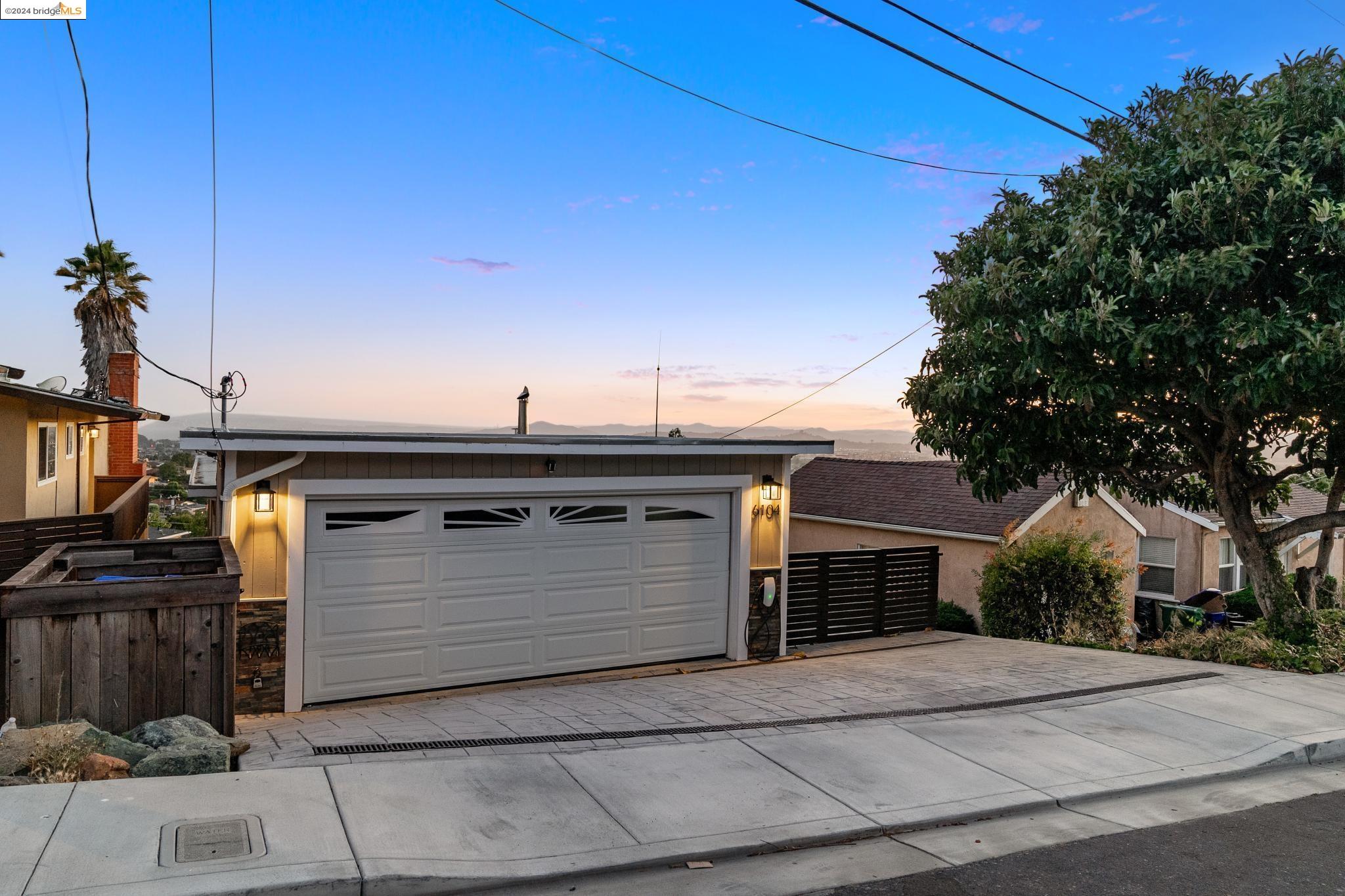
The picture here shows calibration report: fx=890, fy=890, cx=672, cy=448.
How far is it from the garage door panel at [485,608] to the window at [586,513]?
37.3 inches

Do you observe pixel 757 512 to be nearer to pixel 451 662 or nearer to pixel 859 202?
pixel 451 662

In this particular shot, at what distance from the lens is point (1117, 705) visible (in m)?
8.43

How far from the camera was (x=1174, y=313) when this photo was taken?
33.1ft

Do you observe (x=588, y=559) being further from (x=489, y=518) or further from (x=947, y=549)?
(x=947, y=549)

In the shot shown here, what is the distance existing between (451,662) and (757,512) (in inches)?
173

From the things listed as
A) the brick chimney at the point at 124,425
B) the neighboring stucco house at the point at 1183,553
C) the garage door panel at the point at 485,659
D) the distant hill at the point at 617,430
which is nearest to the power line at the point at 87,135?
the distant hill at the point at 617,430

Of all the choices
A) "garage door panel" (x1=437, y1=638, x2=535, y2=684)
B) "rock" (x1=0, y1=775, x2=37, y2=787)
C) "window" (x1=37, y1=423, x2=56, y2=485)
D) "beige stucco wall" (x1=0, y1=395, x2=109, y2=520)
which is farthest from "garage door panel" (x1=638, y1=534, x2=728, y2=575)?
"window" (x1=37, y1=423, x2=56, y2=485)

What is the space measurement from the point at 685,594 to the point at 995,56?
7.40 m

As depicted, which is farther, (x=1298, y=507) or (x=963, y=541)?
(x=1298, y=507)

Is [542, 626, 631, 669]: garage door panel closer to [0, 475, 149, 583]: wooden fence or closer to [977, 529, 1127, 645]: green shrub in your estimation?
[0, 475, 149, 583]: wooden fence

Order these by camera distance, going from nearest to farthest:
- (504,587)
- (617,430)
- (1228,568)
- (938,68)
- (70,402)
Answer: (938,68) < (504,587) < (70,402) < (1228,568) < (617,430)

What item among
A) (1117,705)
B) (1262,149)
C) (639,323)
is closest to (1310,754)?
(1117,705)

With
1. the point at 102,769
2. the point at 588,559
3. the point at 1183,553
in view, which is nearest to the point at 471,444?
the point at 588,559

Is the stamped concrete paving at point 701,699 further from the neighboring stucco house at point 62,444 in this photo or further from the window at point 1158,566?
the window at point 1158,566
